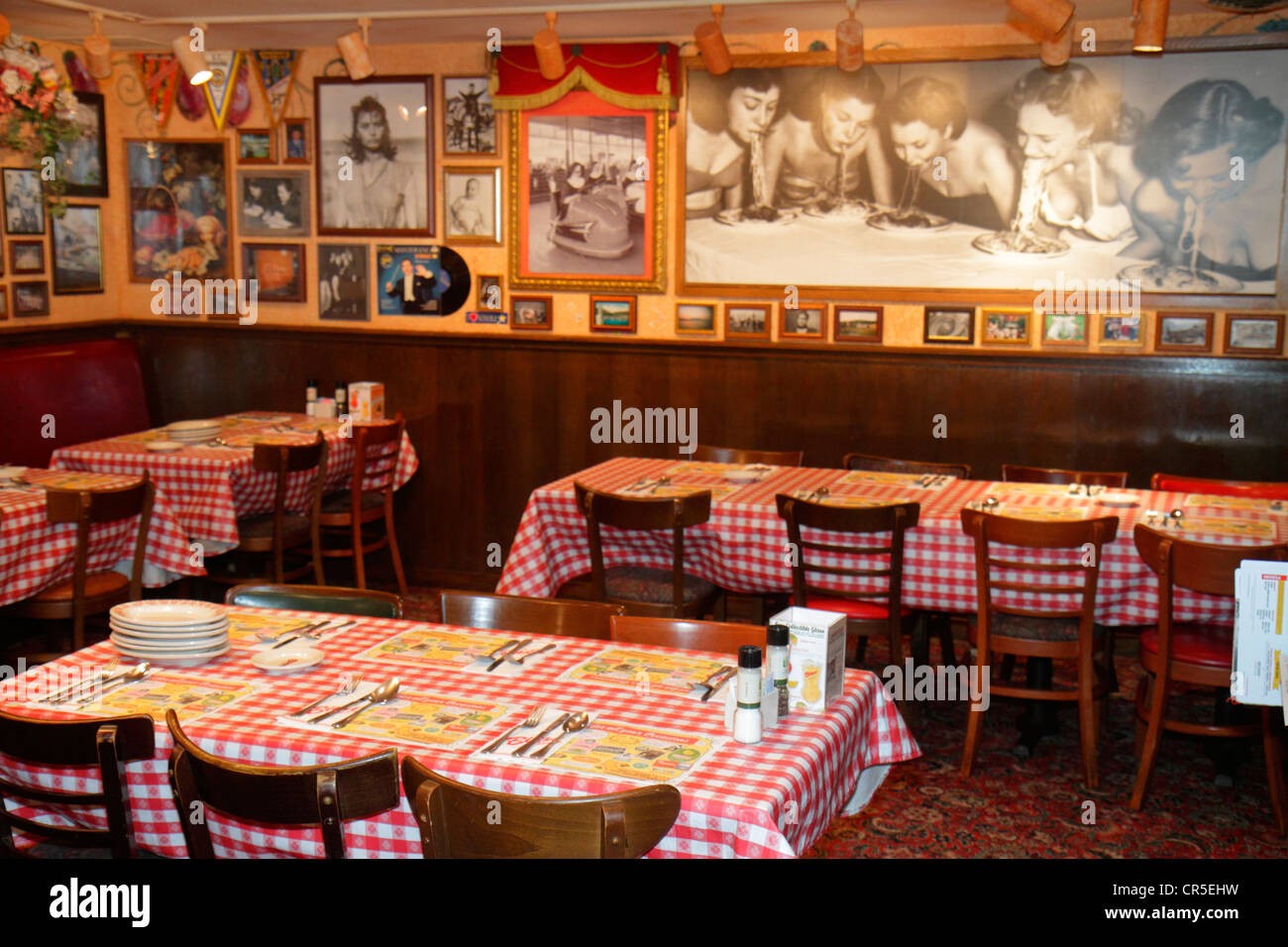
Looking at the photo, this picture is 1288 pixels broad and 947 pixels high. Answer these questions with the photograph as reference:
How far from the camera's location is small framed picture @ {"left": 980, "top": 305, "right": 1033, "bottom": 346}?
21.7ft

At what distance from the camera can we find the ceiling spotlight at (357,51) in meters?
6.51

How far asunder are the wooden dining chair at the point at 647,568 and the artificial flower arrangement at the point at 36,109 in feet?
11.7

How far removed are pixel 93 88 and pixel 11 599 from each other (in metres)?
4.06

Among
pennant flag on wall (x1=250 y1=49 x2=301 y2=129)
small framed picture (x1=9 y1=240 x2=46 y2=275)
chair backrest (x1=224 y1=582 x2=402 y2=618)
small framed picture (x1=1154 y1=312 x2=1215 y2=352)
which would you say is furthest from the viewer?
pennant flag on wall (x1=250 y1=49 x2=301 y2=129)

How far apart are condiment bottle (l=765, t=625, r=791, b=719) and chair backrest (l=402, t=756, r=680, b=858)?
619mm

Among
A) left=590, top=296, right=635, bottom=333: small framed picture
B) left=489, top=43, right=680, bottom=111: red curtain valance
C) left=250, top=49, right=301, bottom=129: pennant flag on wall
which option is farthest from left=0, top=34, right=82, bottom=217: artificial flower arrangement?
left=590, top=296, right=635, bottom=333: small framed picture

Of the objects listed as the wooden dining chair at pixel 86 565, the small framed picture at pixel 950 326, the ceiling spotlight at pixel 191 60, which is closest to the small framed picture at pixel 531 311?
the ceiling spotlight at pixel 191 60

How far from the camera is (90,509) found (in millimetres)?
5148

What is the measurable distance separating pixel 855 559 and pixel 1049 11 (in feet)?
7.63

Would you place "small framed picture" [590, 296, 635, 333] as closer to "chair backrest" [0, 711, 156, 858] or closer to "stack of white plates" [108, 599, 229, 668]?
"stack of white plates" [108, 599, 229, 668]

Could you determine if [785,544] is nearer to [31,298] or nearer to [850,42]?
[850,42]

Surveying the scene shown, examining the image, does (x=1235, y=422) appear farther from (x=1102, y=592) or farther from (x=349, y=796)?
(x=349, y=796)

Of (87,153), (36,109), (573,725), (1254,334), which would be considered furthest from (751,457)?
(87,153)

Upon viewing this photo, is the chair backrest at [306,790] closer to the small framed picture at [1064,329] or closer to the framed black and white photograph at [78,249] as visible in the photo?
the small framed picture at [1064,329]
